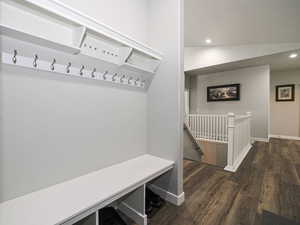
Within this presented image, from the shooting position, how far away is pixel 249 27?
308 centimetres

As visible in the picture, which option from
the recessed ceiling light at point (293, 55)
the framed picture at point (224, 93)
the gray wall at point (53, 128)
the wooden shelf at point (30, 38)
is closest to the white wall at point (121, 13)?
the wooden shelf at point (30, 38)

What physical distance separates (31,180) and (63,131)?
1.31 ft

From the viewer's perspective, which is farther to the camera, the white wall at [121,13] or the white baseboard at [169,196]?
the white baseboard at [169,196]

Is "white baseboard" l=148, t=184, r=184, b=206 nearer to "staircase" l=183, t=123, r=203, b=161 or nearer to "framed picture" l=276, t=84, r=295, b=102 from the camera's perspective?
"staircase" l=183, t=123, r=203, b=161

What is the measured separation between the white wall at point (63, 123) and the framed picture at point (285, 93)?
20.2 ft

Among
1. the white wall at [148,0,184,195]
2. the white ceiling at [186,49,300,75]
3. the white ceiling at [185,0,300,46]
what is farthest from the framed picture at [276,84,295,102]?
the white wall at [148,0,184,195]

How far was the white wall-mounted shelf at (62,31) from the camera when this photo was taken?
908mm


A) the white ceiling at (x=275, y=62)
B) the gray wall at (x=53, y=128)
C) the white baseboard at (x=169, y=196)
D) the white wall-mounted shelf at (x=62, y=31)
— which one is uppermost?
the white ceiling at (x=275, y=62)

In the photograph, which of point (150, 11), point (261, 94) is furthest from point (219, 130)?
point (150, 11)

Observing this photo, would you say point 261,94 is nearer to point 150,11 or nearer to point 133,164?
point 150,11

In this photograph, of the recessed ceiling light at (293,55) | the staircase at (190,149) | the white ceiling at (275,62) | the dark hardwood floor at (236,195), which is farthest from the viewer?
the white ceiling at (275,62)

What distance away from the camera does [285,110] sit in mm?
5418

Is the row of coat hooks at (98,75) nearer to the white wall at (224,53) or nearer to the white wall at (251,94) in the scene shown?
the white wall at (224,53)

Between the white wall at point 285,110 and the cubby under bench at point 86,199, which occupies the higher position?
the white wall at point 285,110
